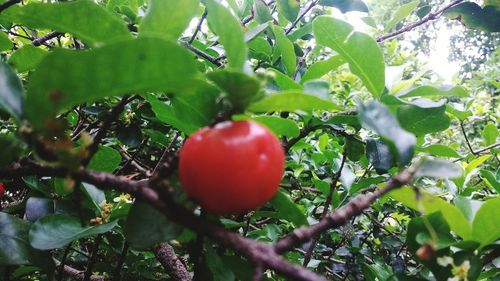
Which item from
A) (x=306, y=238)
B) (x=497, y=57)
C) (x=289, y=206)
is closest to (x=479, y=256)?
(x=289, y=206)

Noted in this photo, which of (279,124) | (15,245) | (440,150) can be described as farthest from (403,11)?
(15,245)

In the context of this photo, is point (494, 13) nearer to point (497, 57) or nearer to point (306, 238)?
point (306, 238)

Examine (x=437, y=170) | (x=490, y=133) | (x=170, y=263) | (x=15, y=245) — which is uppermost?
(x=437, y=170)

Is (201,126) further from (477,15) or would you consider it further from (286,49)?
(477,15)

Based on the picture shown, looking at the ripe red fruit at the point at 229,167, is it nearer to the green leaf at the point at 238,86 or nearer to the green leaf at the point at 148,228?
the green leaf at the point at 238,86

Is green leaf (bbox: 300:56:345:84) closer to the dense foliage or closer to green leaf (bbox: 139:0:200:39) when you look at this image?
the dense foliage

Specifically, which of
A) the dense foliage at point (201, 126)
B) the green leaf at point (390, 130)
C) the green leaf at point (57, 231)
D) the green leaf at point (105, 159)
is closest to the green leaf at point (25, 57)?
the dense foliage at point (201, 126)
